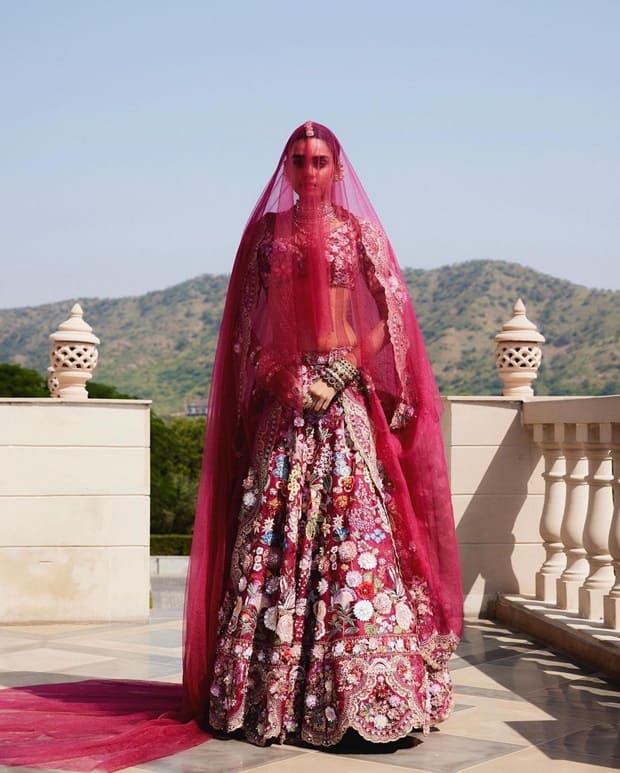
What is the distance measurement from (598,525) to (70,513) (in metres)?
2.41

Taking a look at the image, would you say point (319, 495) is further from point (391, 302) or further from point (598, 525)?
point (598, 525)

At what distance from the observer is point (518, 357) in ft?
19.6

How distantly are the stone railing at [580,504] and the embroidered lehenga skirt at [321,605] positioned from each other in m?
1.36

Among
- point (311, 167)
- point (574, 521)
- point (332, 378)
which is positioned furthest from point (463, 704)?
point (311, 167)

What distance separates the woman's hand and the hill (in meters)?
43.5

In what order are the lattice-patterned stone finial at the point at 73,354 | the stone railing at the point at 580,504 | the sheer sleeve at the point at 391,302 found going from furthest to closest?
the lattice-patterned stone finial at the point at 73,354 → the stone railing at the point at 580,504 → the sheer sleeve at the point at 391,302

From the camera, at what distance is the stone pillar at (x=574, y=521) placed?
16.8ft

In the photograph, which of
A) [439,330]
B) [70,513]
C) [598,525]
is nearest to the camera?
[598,525]

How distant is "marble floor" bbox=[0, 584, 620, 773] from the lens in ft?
10.00

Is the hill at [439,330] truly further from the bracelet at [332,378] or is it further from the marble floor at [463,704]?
the bracelet at [332,378]

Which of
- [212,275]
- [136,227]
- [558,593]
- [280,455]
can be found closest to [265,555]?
[280,455]

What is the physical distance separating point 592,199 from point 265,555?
173 feet

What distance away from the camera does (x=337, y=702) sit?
10.5 feet

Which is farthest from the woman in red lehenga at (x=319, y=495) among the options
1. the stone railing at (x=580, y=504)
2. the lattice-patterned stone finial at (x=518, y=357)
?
the lattice-patterned stone finial at (x=518, y=357)
